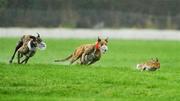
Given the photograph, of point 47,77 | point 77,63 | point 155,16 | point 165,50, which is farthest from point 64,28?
point 47,77

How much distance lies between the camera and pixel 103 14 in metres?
60.7

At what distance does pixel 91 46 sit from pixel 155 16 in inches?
1614

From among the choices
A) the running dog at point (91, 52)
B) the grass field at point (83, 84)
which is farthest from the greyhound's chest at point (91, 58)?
the grass field at point (83, 84)

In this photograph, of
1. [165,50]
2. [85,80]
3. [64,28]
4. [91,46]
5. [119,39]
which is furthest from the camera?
[64,28]

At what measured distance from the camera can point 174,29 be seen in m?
59.1

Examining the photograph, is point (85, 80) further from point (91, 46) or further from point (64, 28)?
point (64, 28)

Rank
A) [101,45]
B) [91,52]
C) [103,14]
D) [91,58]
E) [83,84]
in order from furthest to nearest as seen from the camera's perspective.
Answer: [103,14] < [91,58] < [91,52] < [101,45] < [83,84]

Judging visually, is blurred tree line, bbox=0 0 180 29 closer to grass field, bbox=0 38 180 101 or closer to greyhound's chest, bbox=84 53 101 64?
greyhound's chest, bbox=84 53 101 64

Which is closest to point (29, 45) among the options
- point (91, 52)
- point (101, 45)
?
point (91, 52)

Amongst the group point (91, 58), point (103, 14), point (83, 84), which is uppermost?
point (103, 14)

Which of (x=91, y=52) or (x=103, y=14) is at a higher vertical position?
(x=103, y=14)

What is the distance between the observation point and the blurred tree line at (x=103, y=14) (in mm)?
58397

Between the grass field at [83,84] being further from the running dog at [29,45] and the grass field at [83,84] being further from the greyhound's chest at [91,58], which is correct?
the greyhound's chest at [91,58]

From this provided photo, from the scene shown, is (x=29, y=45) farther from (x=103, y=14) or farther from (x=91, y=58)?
(x=103, y=14)
